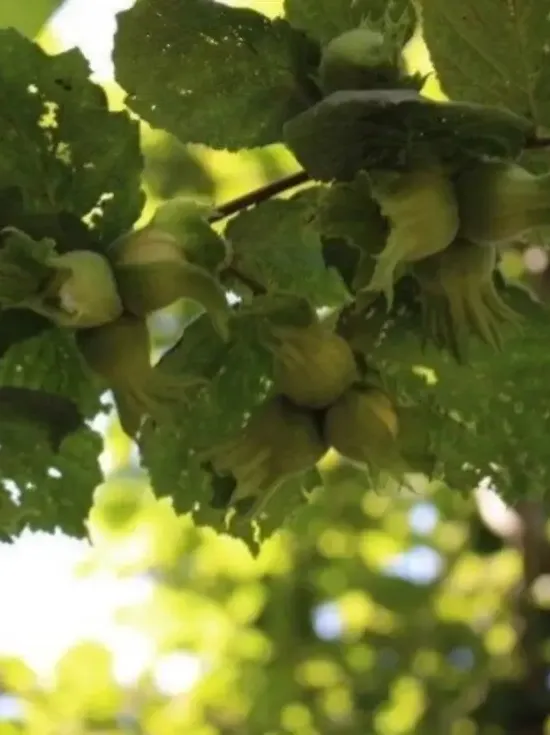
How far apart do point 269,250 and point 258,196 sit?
2 cm

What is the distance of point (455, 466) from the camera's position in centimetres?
48

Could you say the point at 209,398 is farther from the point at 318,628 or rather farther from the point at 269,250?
the point at 318,628

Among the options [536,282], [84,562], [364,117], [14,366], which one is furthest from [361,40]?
[84,562]

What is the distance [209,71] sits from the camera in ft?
1.44

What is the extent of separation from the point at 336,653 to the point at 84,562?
353 millimetres

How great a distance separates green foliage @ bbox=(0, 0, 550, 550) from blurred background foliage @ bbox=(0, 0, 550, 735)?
1.28 metres

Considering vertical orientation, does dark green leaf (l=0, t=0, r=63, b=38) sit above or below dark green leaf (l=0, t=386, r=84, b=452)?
above

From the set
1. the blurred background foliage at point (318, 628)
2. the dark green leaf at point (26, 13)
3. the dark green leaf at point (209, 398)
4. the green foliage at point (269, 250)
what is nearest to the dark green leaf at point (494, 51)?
the green foliage at point (269, 250)

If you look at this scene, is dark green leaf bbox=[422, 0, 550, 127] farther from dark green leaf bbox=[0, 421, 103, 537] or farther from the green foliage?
dark green leaf bbox=[0, 421, 103, 537]


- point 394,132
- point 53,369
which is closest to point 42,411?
point 53,369

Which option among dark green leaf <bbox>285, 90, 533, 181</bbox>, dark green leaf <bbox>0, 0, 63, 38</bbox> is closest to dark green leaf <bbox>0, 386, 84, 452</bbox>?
dark green leaf <bbox>285, 90, 533, 181</bbox>

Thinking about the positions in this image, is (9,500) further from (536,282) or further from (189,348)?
(536,282)

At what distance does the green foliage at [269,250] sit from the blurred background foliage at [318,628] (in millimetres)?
1276

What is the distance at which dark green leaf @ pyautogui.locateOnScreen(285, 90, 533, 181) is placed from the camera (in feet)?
1.24
